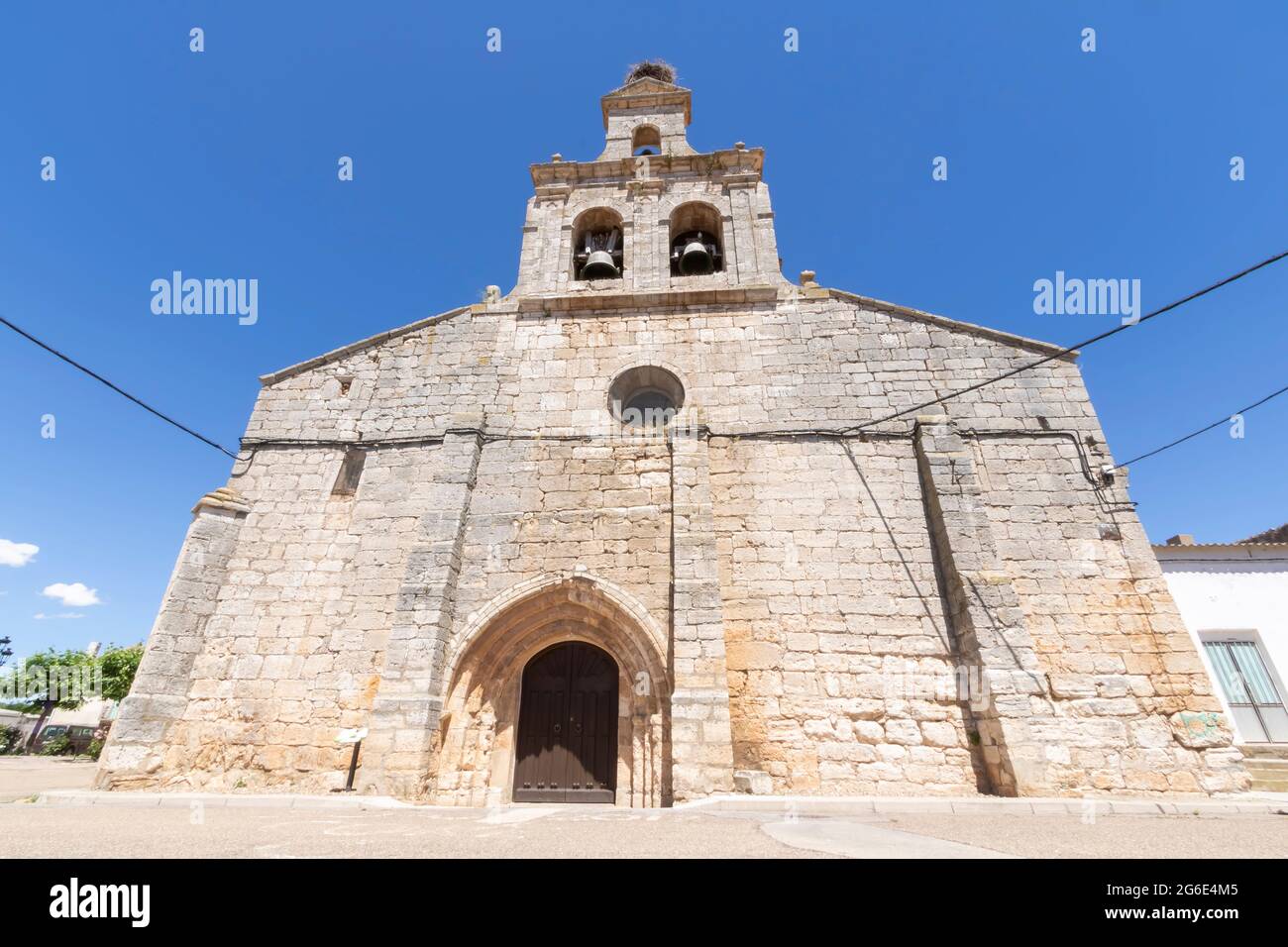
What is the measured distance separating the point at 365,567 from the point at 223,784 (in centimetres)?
292

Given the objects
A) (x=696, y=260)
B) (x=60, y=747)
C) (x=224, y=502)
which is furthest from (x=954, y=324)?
(x=60, y=747)

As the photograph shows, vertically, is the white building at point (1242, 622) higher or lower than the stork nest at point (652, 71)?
lower

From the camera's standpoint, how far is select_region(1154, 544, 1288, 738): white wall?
9.59 meters

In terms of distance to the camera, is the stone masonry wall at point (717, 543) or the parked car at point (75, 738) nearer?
the stone masonry wall at point (717, 543)

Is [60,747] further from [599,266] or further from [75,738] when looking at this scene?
[599,266]

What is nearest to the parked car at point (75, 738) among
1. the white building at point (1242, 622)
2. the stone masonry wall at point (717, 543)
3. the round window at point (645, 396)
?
the stone masonry wall at point (717, 543)

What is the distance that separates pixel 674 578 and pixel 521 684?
2690mm

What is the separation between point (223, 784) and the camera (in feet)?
22.0

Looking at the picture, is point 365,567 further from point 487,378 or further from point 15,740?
point 15,740

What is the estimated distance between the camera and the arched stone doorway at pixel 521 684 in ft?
21.9

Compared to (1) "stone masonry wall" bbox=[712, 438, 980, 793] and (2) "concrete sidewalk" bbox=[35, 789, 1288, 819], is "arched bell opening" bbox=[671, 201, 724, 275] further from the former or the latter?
(2) "concrete sidewalk" bbox=[35, 789, 1288, 819]

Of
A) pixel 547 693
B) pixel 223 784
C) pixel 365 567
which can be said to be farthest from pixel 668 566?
pixel 223 784

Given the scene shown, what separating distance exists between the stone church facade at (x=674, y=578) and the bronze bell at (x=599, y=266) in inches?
32.5

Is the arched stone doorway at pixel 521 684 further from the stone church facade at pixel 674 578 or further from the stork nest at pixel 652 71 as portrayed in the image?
the stork nest at pixel 652 71
